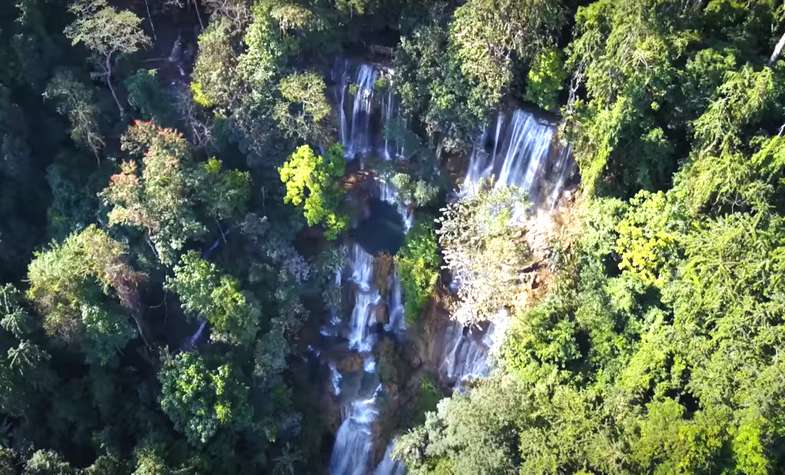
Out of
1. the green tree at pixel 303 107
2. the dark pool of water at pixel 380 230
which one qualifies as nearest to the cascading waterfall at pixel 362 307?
the dark pool of water at pixel 380 230

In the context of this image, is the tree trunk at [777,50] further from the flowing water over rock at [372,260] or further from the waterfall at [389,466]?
the waterfall at [389,466]

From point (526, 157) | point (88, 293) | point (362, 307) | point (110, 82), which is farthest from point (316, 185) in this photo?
point (110, 82)

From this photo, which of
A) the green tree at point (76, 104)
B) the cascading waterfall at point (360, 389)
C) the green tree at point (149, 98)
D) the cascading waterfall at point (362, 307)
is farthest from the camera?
the cascading waterfall at point (362, 307)

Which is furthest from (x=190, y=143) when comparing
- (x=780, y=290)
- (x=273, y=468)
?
(x=780, y=290)

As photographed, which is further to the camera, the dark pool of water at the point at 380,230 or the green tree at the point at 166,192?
the dark pool of water at the point at 380,230

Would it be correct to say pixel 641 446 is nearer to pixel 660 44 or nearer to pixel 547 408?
pixel 547 408

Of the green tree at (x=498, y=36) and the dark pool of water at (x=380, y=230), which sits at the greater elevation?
the green tree at (x=498, y=36)

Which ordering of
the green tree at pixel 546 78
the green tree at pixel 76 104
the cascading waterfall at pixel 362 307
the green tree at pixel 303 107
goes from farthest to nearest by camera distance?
the cascading waterfall at pixel 362 307 → the green tree at pixel 76 104 → the green tree at pixel 303 107 → the green tree at pixel 546 78
